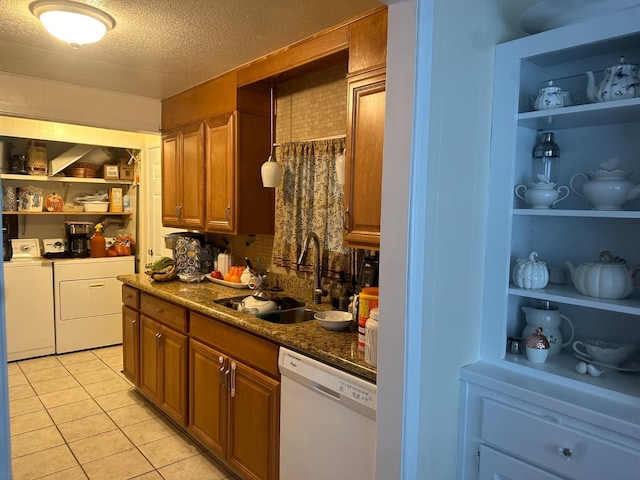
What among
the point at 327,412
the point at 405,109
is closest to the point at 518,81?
the point at 405,109

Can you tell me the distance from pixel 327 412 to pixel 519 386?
29.0 inches

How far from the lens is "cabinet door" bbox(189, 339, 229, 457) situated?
2.38 m

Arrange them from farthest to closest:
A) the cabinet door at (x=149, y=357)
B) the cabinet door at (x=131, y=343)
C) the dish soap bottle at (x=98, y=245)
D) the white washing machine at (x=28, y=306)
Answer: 1. the dish soap bottle at (x=98, y=245)
2. the white washing machine at (x=28, y=306)
3. the cabinet door at (x=131, y=343)
4. the cabinet door at (x=149, y=357)

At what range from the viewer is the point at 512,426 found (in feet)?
4.66

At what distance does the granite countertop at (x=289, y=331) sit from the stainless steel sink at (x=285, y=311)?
0.06m

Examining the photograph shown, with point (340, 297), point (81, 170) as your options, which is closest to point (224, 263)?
point (340, 297)

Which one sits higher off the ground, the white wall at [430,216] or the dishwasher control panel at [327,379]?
the white wall at [430,216]

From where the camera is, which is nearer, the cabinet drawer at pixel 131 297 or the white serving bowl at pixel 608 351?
the white serving bowl at pixel 608 351

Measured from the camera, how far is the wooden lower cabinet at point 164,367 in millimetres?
2750

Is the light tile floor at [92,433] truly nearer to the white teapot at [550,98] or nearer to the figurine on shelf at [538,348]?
the figurine on shelf at [538,348]

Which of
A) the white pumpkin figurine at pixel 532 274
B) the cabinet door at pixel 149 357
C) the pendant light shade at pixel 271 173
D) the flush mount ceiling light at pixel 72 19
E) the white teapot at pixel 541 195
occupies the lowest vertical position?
the cabinet door at pixel 149 357

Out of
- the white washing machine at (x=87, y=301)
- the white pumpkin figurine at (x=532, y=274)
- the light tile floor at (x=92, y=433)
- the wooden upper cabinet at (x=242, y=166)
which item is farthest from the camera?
the white washing machine at (x=87, y=301)

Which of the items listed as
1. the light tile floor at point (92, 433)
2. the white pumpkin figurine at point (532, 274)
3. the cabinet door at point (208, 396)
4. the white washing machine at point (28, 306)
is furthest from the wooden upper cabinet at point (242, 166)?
the white washing machine at point (28, 306)

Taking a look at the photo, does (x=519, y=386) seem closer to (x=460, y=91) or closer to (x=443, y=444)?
(x=443, y=444)
